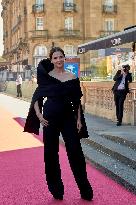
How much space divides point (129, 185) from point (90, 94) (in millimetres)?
12823

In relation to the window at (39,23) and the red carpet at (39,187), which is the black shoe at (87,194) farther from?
the window at (39,23)

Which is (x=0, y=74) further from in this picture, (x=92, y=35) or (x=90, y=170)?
(x=90, y=170)

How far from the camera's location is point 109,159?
29.2 ft

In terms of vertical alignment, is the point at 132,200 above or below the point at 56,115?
below

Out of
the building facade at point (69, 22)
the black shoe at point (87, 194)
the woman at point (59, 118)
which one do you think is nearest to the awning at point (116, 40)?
the woman at point (59, 118)

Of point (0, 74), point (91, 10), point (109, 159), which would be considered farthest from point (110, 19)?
point (109, 159)

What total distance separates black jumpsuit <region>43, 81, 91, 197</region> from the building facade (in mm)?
59834

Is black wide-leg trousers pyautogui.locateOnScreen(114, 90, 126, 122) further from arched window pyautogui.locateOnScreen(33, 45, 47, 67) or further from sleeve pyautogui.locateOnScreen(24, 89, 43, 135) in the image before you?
arched window pyautogui.locateOnScreen(33, 45, 47, 67)

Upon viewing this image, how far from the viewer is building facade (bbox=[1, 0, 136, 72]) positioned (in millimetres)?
66500

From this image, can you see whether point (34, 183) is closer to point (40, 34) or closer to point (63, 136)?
point (63, 136)

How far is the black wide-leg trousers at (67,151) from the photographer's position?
19.3ft

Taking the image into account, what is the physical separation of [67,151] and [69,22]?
62438 mm

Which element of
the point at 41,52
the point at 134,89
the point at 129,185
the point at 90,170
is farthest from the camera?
the point at 41,52

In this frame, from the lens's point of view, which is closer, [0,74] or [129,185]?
[129,185]
